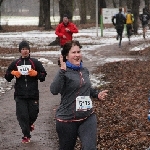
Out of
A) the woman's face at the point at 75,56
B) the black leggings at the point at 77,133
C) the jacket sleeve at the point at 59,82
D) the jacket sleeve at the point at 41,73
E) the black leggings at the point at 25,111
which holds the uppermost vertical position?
the woman's face at the point at 75,56

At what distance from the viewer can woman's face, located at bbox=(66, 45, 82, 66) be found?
5.64 metres

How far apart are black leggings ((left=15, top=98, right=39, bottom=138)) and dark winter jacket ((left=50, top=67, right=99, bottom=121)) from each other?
2.71m

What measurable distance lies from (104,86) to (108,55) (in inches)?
419

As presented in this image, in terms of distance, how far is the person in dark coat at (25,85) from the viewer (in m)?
8.34

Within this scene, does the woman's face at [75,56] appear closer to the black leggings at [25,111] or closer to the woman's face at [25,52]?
the woman's face at [25,52]

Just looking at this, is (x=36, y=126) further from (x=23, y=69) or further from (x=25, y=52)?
(x=25, y=52)

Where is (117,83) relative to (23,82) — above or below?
below

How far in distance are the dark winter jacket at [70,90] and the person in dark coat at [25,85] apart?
8.48 ft

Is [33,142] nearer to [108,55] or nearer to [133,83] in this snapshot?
[133,83]

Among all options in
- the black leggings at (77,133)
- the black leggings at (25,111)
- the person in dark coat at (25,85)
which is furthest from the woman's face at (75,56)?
the black leggings at (25,111)

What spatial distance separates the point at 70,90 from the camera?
18.9 ft

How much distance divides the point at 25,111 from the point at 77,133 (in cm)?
277

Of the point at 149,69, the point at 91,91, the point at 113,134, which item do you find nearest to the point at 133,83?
the point at 149,69

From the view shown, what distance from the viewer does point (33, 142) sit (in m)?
8.52
